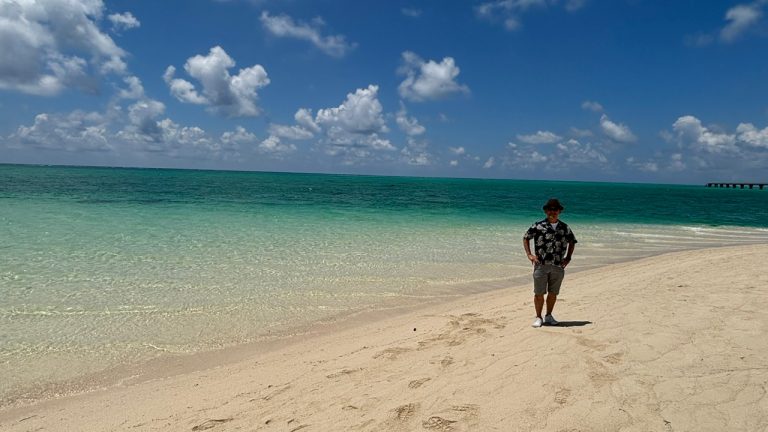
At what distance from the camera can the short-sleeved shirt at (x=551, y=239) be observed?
6254 millimetres

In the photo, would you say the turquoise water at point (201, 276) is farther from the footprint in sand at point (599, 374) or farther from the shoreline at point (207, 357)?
the footprint in sand at point (599, 374)

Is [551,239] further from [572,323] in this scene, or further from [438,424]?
[438,424]

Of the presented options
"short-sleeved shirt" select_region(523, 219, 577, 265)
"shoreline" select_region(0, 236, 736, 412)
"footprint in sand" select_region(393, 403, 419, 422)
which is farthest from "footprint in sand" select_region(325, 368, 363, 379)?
"short-sleeved shirt" select_region(523, 219, 577, 265)

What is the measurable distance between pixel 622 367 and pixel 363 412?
2983 mm

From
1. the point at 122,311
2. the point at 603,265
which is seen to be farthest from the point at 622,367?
the point at 603,265

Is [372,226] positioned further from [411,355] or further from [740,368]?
[740,368]

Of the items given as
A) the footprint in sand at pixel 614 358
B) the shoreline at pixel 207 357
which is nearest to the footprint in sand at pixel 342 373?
the shoreline at pixel 207 357

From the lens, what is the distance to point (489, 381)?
4.70m

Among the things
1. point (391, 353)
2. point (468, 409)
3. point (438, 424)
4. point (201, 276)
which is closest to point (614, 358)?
point (468, 409)

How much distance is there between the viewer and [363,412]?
4316mm

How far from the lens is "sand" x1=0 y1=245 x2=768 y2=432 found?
3.98 m

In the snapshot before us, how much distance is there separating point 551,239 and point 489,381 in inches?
101

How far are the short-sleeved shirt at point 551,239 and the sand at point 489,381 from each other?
3.75 ft

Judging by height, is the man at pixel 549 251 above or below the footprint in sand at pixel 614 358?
above
